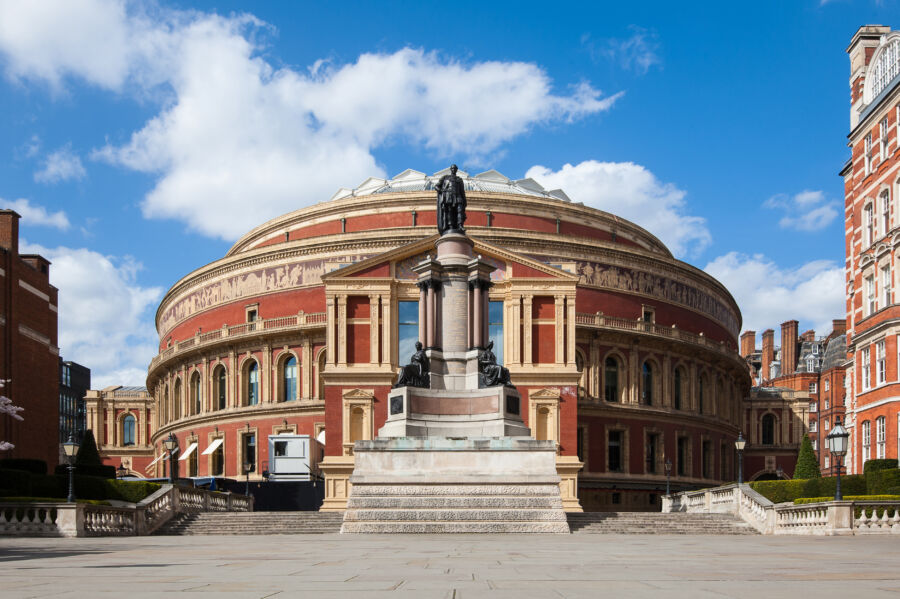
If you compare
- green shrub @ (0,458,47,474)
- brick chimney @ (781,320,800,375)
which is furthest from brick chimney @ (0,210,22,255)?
brick chimney @ (781,320,800,375)

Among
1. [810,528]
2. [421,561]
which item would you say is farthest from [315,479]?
[421,561]

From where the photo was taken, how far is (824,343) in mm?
119188

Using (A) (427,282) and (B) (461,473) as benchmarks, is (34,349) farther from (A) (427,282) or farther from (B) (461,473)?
(B) (461,473)

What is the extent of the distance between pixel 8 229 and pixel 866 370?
4412 cm

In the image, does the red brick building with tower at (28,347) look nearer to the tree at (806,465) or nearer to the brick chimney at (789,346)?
the tree at (806,465)

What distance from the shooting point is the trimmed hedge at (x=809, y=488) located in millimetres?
35062

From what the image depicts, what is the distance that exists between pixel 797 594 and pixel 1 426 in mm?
51759

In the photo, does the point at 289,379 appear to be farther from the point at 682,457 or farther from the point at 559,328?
the point at 682,457

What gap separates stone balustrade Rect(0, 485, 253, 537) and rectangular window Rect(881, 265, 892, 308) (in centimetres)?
3061

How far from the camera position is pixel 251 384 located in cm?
6950

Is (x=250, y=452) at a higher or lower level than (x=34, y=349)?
lower

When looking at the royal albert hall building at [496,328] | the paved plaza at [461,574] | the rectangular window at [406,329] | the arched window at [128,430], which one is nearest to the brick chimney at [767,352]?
the royal albert hall building at [496,328]

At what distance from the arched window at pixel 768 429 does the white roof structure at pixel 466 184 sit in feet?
91.7

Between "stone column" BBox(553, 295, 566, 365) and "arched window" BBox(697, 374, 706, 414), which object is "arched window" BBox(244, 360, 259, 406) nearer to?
"stone column" BBox(553, 295, 566, 365)
